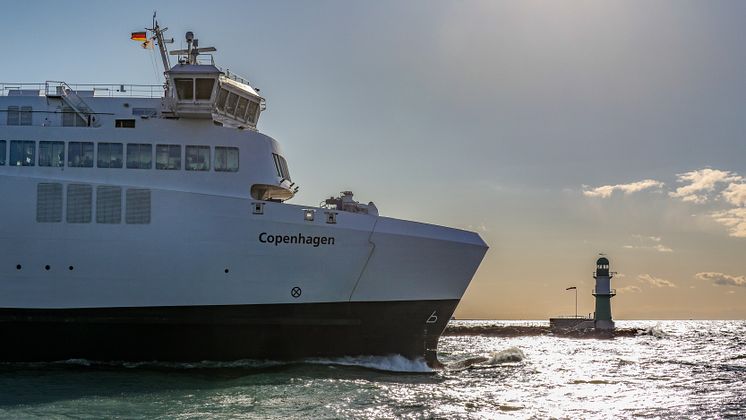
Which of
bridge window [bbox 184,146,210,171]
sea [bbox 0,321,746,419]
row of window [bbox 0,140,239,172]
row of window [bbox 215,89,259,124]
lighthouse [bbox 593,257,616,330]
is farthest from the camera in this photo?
lighthouse [bbox 593,257,616,330]

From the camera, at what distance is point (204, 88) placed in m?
21.5

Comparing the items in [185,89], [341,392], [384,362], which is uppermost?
[185,89]

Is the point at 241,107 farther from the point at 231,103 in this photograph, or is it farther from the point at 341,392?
the point at 341,392

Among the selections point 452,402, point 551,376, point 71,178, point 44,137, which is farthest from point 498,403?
point 44,137

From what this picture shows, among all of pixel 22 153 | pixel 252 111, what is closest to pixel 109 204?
pixel 22 153

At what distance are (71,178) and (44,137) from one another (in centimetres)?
158

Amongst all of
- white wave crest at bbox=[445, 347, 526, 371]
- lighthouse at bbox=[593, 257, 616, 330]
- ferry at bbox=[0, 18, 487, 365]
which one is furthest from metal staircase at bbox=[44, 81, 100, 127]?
lighthouse at bbox=[593, 257, 616, 330]

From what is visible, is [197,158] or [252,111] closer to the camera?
[197,158]

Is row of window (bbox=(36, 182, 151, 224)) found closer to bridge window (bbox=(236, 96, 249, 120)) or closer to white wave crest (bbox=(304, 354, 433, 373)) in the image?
bridge window (bbox=(236, 96, 249, 120))

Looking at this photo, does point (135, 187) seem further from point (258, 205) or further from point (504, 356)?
point (504, 356)

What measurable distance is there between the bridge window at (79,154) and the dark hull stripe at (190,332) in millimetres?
4257

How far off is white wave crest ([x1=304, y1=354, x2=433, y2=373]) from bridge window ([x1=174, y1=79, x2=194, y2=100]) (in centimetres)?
875

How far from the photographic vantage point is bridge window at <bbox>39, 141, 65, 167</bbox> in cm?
2058

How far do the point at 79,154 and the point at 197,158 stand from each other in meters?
3.41
